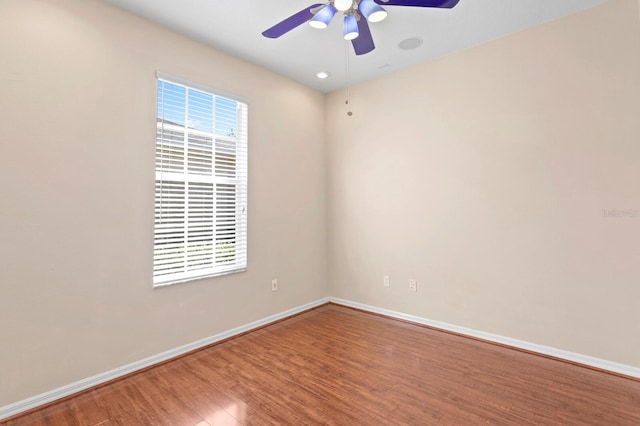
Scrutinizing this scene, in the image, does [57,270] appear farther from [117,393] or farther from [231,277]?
[231,277]

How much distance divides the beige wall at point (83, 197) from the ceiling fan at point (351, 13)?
48.4 inches

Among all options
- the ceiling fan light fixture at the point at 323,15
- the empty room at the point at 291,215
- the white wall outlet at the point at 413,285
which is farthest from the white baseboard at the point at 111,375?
the ceiling fan light fixture at the point at 323,15

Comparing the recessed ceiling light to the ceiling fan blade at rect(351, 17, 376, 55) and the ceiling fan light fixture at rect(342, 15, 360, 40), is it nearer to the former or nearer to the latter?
the ceiling fan blade at rect(351, 17, 376, 55)

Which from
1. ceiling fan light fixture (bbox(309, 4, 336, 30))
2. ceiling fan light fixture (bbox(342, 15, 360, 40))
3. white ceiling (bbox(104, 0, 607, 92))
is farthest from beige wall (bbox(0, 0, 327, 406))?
ceiling fan light fixture (bbox(342, 15, 360, 40))

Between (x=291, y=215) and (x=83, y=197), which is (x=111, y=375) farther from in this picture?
(x=291, y=215)

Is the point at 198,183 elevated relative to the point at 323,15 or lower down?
lower down

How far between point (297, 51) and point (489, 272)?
283 centimetres

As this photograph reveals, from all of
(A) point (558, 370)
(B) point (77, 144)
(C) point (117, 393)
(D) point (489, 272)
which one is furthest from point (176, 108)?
(A) point (558, 370)

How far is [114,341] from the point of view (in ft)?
7.41

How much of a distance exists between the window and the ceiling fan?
109 cm

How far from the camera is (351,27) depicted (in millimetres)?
2004

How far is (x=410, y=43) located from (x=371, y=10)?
1.17 metres

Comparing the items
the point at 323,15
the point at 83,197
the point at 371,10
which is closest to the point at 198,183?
the point at 83,197

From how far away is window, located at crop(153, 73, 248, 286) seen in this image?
2.57 metres
